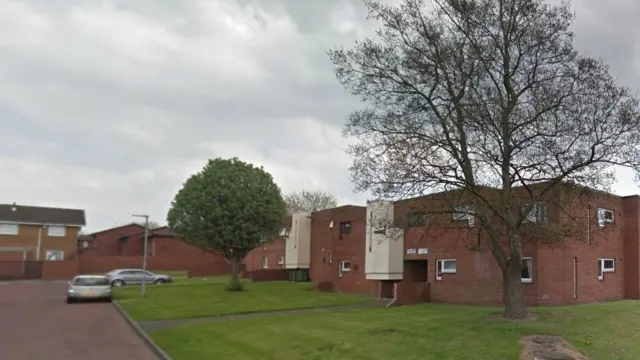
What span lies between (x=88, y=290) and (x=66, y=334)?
1364 centimetres

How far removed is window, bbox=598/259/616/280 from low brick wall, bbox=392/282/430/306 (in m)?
7.85

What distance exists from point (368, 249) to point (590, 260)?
39.2ft

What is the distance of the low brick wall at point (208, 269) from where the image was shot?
66.1 m

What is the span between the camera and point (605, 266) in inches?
1082

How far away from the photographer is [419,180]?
16.0 metres

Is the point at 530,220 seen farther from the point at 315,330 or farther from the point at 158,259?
the point at 158,259

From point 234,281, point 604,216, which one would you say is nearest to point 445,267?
point 604,216

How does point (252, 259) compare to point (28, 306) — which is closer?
point (28, 306)

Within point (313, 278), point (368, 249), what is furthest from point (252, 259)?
point (368, 249)

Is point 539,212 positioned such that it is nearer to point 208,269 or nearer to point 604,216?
point 604,216

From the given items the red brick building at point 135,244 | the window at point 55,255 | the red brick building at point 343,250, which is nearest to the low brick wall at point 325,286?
the red brick building at point 343,250

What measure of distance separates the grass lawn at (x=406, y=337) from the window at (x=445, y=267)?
33.0 ft

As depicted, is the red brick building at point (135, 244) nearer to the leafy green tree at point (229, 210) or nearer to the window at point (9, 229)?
the window at point (9, 229)

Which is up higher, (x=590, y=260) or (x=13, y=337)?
(x=590, y=260)
